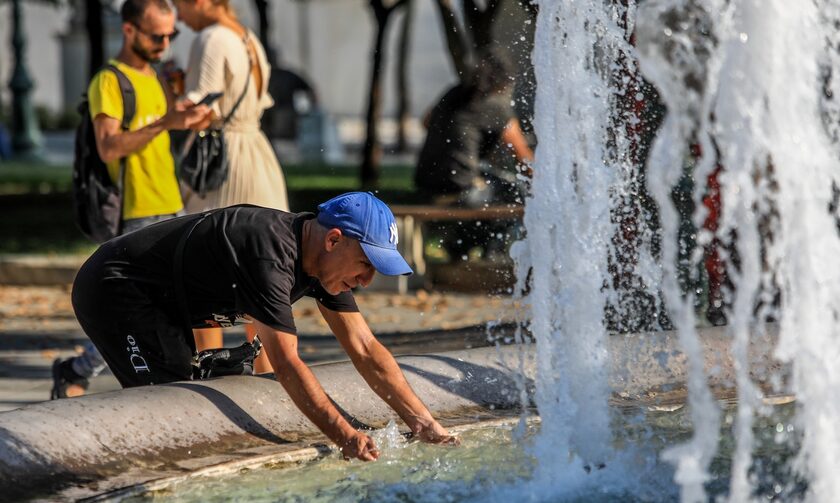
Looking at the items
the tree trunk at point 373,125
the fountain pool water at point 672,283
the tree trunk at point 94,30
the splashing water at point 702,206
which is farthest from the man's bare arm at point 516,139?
the tree trunk at point 94,30

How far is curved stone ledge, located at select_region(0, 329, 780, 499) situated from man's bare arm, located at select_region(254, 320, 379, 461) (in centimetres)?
37

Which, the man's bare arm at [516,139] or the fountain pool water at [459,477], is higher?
the man's bare arm at [516,139]

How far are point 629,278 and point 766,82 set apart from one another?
3.17 meters

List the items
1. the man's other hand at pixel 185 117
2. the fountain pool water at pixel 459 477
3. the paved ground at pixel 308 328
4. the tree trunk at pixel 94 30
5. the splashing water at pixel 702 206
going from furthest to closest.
Answer: the tree trunk at pixel 94 30
the paved ground at pixel 308 328
the man's other hand at pixel 185 117
the fountain pool water at pixel 459 477
the splashing water at pixel 702 206

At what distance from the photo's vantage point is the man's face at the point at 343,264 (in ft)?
12.2

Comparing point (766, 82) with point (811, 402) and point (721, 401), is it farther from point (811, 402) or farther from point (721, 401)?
point (721, 401)

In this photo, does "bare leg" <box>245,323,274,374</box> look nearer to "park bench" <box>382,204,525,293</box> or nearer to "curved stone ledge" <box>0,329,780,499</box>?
"curved stone ledge" <box>0,329,780,499</box>

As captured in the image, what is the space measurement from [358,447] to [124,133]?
2128 mm

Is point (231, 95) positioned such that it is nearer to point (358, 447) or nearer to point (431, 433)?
point (431, 433)

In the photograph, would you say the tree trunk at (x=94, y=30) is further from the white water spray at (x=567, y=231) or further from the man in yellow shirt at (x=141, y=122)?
the white water spray at (x=567, y=231)

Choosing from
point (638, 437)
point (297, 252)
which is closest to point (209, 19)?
point (297, 252)

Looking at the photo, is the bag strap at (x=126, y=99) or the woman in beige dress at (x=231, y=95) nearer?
the bag strap at (x=126, y=99)

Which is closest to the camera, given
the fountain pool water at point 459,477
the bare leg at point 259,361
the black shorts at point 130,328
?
the fountain pool water at point 459,477

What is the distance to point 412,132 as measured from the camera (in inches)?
1342
